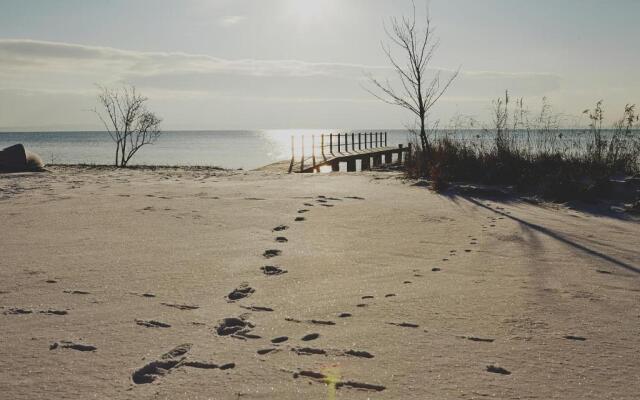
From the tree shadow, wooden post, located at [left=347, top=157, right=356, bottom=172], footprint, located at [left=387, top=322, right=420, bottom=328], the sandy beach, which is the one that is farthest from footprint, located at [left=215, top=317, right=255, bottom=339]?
wooden post, located at [left=347, top=157, right=356, bottom=172]

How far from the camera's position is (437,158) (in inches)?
354

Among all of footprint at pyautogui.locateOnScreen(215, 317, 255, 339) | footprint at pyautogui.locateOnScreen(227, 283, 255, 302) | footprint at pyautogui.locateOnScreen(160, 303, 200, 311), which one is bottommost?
footprint at pyautogui.locateOnScreen(215, 317, 255, 339)

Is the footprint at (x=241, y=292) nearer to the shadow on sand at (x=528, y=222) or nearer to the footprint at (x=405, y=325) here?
the footprint at (x=405, y=325)

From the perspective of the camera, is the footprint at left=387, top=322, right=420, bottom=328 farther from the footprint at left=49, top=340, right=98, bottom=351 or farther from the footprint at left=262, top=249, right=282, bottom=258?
the footprint at left=262, top=249, right=282, bottom=258

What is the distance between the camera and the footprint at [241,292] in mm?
2924

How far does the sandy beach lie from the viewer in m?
1.95

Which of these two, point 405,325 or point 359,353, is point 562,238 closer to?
point 405,325

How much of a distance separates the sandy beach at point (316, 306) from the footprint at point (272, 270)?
0.02m

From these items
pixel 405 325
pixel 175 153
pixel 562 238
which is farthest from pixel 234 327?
pixel 175 153

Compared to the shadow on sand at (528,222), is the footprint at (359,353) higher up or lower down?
lower down

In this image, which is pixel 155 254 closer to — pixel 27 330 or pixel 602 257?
pixel 27 330

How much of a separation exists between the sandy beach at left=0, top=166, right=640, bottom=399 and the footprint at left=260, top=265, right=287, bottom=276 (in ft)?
0.07

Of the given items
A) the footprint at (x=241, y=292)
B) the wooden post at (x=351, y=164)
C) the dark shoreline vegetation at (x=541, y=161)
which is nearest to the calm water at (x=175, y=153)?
the wooden post at (x=351, y=164)

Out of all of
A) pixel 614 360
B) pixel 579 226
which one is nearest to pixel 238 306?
pixel 614 360
